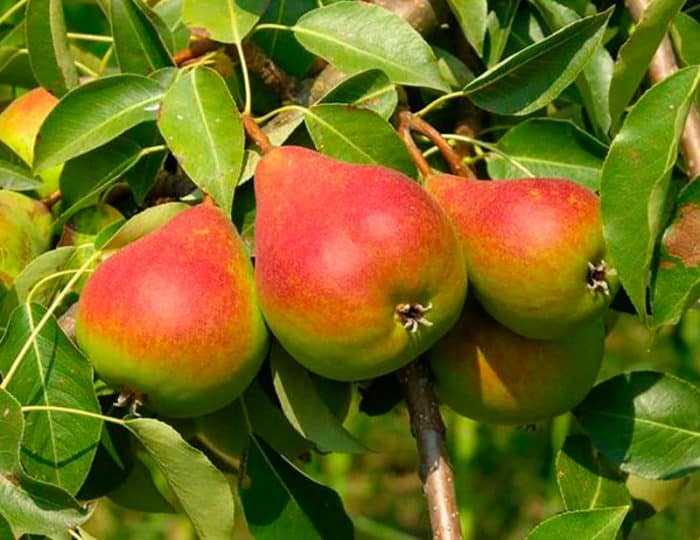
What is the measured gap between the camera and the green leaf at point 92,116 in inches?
38.4

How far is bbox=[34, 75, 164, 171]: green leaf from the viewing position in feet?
3.20

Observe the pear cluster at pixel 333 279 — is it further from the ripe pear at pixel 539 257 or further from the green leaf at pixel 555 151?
the green leaf at pixel 555 151

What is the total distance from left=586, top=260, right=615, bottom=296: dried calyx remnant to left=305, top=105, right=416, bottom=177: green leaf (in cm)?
17

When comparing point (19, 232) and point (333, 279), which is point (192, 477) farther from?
point (19, 232)

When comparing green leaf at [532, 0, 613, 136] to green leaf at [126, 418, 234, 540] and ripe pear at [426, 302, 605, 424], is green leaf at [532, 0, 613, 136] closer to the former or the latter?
ripe pear at [426, 302, 605, 424]

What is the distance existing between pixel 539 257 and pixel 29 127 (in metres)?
0.50

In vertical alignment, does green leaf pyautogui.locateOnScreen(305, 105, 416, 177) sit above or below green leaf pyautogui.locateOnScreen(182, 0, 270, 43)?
below

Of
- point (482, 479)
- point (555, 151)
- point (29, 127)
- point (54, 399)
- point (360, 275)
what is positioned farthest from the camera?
point (482, 479)

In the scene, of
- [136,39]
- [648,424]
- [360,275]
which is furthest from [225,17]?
[648,424]

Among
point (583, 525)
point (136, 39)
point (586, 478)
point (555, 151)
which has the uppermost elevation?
point (136, 39)

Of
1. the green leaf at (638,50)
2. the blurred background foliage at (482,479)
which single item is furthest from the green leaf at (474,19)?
the blurred background foliage at (482,479)

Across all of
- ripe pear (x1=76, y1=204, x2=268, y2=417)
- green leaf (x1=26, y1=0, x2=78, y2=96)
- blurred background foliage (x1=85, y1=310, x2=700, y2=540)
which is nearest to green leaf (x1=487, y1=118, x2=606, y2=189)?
ripe pear (x1=76, y1=204, x2=268, y2=417)

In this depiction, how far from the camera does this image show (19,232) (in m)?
Answer: 1.07

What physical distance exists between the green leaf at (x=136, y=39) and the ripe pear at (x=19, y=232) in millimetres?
153
